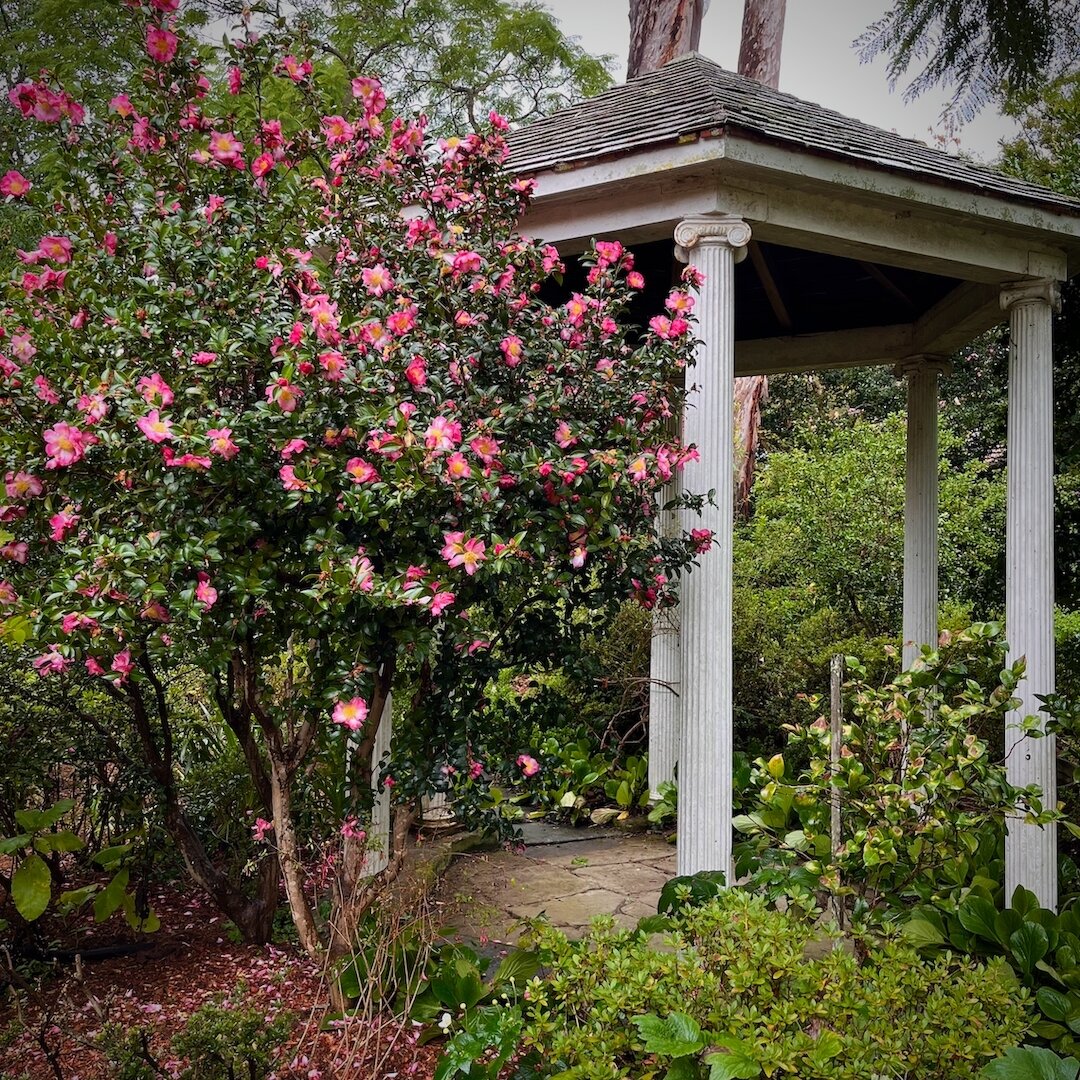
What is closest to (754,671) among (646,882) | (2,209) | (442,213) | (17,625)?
(646,882)

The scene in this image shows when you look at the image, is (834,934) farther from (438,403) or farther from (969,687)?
(438,403)

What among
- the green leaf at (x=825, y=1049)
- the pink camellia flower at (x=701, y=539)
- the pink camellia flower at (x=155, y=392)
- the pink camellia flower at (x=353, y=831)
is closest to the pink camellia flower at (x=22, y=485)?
the pink camellia flower at (x=155, y=392)

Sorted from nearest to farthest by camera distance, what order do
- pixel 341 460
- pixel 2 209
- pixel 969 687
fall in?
pixel 341 460 < pixel 969 687 < pixel 2 209

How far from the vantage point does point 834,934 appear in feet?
11.6

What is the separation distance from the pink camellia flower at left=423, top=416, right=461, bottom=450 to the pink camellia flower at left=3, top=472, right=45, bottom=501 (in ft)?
4.94

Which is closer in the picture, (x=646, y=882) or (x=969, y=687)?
(x=969, y=687)

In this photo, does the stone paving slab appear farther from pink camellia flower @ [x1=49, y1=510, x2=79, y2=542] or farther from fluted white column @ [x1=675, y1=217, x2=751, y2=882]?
pink camellia flower @ [x1=49, y1=510, x2=79, y2=542]

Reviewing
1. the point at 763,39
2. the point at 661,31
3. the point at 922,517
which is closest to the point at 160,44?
the point at 922,517

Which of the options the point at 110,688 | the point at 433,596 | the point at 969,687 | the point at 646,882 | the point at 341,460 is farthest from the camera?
the point at 646,882

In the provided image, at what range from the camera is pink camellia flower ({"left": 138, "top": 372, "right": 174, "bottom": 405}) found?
3.24 meters

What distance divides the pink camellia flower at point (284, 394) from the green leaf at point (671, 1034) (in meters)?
2.32

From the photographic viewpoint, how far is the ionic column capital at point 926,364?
701 centimetres

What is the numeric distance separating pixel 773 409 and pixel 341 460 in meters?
14.2

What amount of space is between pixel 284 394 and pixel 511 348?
3.05 ft
